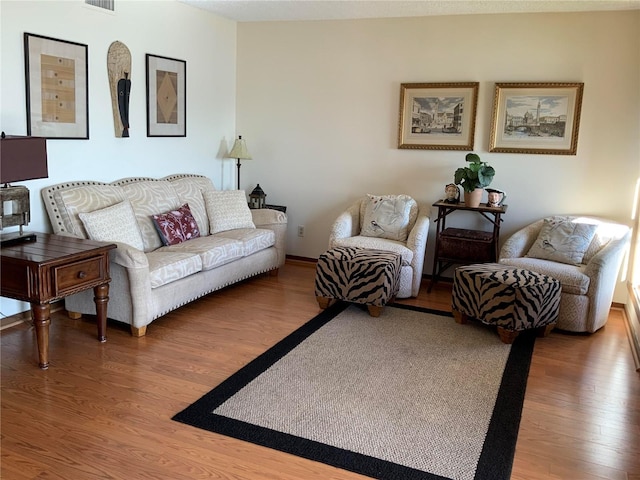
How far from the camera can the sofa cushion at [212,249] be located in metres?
4.27

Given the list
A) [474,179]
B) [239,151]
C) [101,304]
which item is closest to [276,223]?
[239,151]

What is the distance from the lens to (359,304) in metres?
4.55

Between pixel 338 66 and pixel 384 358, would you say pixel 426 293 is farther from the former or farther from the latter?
pixel 338 66

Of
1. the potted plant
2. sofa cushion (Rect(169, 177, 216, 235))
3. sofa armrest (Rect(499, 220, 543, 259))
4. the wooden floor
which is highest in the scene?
the potted plant

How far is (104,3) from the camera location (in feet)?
14.0

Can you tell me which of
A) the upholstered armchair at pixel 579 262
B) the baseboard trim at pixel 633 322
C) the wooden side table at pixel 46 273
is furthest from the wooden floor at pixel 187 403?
the wooden side table at pixel 46 273

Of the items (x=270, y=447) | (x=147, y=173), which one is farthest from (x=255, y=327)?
(x=147, y=173)

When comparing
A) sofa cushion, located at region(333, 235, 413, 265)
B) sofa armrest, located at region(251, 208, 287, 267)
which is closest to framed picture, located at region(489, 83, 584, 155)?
sofa cushion, located at region(333, 235, 413, 265)

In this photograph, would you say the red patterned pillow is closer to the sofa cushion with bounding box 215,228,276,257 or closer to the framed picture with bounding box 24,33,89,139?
the sofa cushion with bounding box 215,228,276,257

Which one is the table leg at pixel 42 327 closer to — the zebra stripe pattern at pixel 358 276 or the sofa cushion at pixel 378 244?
the zebra stripe pattern at pixel 358 276

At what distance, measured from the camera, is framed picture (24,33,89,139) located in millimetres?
3764

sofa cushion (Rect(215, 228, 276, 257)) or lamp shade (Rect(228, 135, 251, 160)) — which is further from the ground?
lamp shade (Rect(228, 135, 251, 160))

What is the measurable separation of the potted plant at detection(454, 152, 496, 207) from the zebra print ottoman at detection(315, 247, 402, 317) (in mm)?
929

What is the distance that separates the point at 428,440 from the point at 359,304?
1995 millimetres
